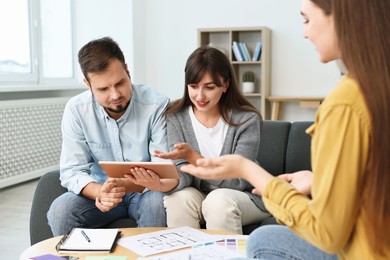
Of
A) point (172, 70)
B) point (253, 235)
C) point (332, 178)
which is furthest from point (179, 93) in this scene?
point (332, 178)

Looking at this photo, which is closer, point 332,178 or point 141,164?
point 332,178

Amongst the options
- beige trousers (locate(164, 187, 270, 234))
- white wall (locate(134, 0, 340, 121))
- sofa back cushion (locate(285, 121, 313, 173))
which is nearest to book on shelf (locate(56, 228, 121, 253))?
beige trousers (locate(164, 187, 270, 234))

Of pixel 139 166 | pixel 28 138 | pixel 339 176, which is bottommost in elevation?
pixel 28 138

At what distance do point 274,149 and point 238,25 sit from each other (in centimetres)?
330

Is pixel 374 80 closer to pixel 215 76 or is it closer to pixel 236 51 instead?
pixel 215 76

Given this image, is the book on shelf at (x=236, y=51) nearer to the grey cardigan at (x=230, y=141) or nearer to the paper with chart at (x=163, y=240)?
the grey cardigan at (x=230, y=141)

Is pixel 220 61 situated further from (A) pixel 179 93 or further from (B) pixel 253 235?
(A) pixel 179 93

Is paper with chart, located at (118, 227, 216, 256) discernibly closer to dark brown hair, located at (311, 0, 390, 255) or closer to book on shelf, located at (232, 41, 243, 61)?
dark brown hair, located at (311, 0, 390, 255)

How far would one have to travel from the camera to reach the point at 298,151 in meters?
2.38

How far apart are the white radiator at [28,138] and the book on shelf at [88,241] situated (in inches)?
110

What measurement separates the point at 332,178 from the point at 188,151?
3.07 feet

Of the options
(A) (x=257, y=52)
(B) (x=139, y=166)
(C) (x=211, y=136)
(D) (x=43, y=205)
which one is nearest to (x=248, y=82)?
(A) (x=257, y=52)

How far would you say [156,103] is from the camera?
2.22 meters

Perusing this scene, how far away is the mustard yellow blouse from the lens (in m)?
0.91
